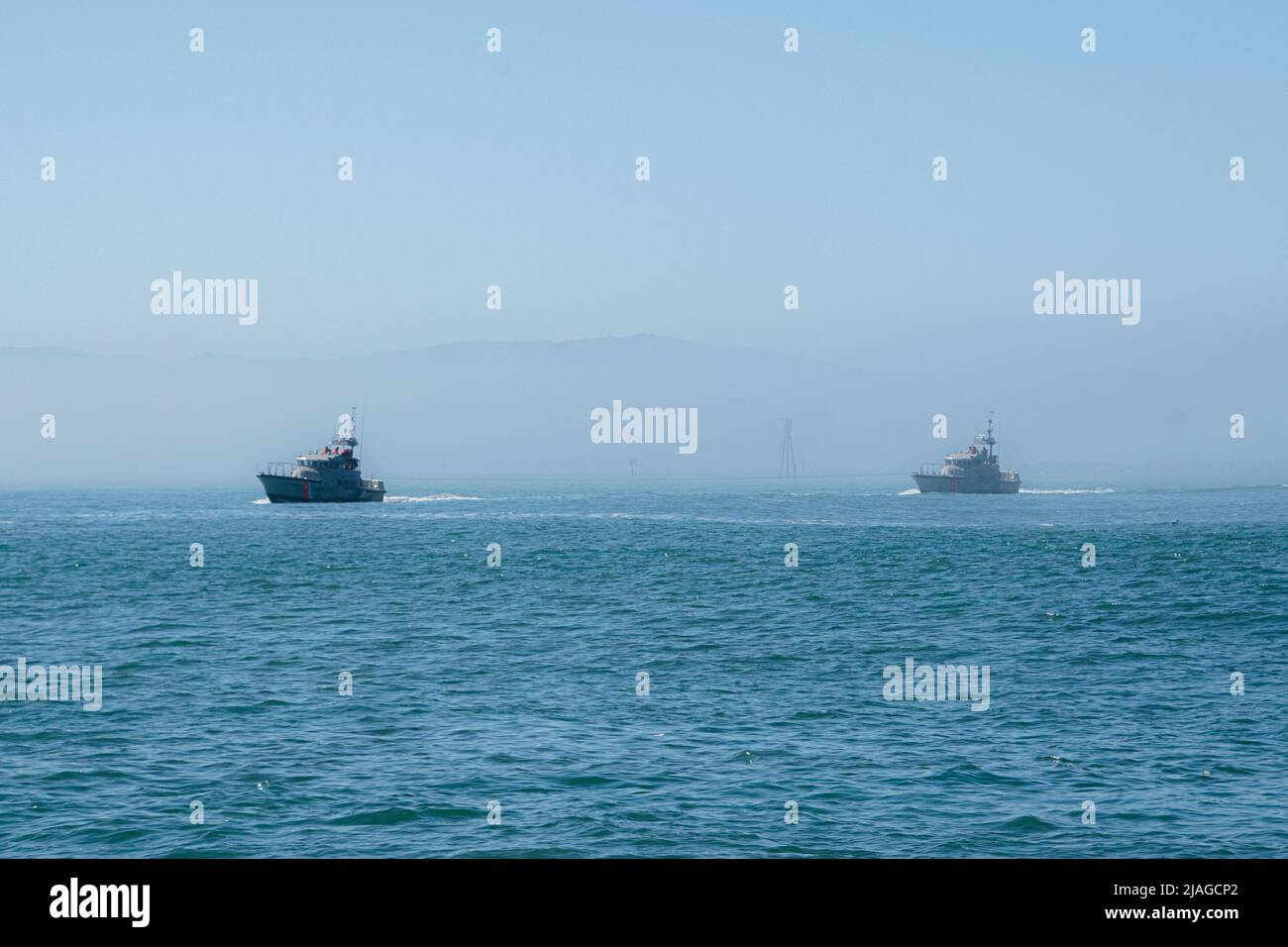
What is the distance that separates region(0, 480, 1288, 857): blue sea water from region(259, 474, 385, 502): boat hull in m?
76.3

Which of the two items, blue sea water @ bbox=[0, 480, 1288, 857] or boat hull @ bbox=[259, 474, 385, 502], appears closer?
blue sea water @ bbox=[0, 480, 1288, 857]

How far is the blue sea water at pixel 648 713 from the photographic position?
72.2 ft

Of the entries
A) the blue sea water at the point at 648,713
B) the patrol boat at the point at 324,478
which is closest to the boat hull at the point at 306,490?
the patrol boat at the point at 324,478

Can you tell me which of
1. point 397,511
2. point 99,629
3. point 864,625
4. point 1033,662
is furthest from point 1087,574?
point 397,511

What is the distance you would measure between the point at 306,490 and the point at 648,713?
13529 cm

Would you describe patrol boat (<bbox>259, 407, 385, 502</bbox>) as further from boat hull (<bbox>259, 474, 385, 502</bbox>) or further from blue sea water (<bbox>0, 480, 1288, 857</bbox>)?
blue sea water (<bbox>0, 480, 1288, 857</bbox>)

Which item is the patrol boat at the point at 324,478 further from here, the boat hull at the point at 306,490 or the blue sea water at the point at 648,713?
the blue sea water at the point at 648,713

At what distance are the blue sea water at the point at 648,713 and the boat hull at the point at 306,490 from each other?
7629 cm

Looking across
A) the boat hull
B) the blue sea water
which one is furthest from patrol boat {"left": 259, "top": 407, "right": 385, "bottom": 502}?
the blue sea water

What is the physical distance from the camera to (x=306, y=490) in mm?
160000

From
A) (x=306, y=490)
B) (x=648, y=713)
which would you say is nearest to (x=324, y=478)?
(x=306, y=490)

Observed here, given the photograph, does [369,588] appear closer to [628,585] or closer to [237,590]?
[237,590]

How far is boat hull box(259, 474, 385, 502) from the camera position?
158875 millimetres

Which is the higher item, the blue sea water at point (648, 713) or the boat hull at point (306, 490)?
the boat hull at point (306, 490)
